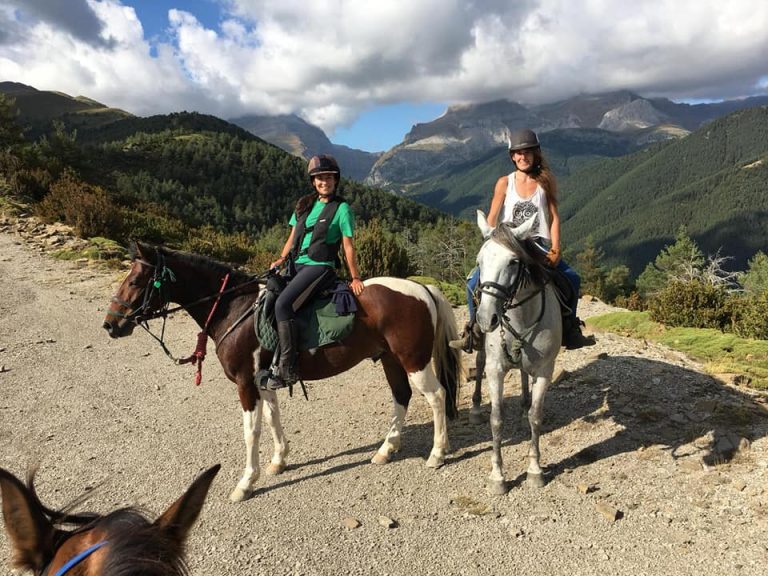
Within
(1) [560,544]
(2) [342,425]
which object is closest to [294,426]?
(2) [342,425]

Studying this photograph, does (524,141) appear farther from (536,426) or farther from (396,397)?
(396,397)

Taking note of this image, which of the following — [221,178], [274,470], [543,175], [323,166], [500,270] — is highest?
[221,178]

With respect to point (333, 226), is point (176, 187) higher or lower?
higher

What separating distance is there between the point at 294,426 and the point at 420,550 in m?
3.19

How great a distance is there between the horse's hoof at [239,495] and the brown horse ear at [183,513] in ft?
12.5

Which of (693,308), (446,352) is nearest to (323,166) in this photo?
(446,352)

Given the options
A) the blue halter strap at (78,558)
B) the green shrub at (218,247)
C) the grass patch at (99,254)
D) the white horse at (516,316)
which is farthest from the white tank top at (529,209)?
the grass patch at (99,254)

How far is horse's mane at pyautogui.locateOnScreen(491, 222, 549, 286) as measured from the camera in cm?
434

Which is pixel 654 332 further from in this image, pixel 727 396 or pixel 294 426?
pixel 294 426

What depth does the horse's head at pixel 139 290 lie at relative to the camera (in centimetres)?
524

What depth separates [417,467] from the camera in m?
5.80

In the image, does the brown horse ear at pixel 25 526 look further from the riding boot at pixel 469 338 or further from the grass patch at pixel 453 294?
the grass patch at pixel 453 294

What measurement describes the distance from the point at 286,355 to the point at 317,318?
1.86ft

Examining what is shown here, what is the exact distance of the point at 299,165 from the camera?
120 m
